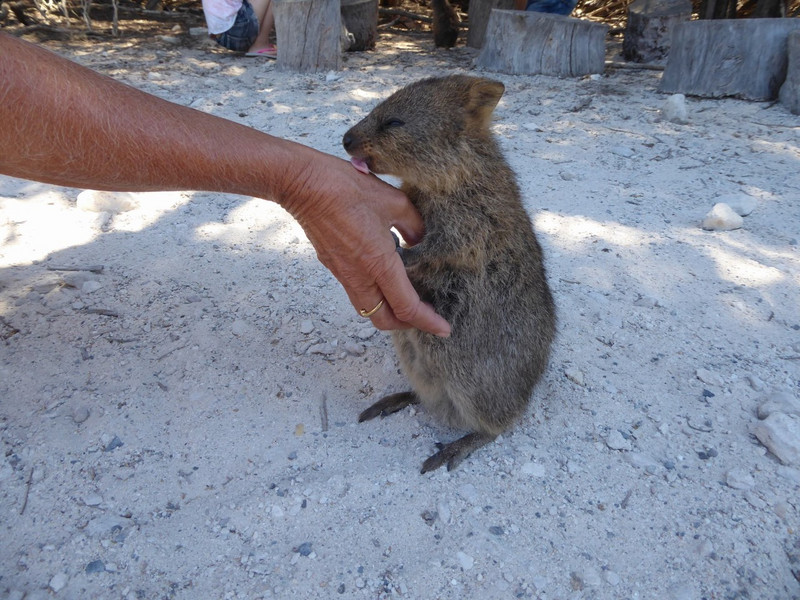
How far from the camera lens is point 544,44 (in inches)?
259

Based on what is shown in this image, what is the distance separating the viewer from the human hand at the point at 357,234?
6.73ft

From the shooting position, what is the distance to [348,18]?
294 inches

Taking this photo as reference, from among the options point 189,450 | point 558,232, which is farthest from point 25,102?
point 558,232

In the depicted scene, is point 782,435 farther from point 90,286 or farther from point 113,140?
point 90,286

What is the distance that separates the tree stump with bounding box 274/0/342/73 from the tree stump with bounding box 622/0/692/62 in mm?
3411

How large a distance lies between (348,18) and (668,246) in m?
5.34

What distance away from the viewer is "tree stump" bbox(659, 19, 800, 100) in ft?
18.3

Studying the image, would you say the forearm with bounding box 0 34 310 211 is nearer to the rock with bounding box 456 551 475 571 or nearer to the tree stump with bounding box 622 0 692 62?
the rock with bounding box 456 551 475 571

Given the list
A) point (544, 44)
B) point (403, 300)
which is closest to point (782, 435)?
point (403, 300)

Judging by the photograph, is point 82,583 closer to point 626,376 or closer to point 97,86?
point 97,86

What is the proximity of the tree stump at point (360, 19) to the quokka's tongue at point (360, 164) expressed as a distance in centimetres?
561

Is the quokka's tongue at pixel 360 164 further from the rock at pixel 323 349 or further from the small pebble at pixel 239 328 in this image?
the small pebble at pixel 239 328

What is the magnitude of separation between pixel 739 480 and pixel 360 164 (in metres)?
1.77

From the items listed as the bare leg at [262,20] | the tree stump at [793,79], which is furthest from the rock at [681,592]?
the bare leg at [262,20]
